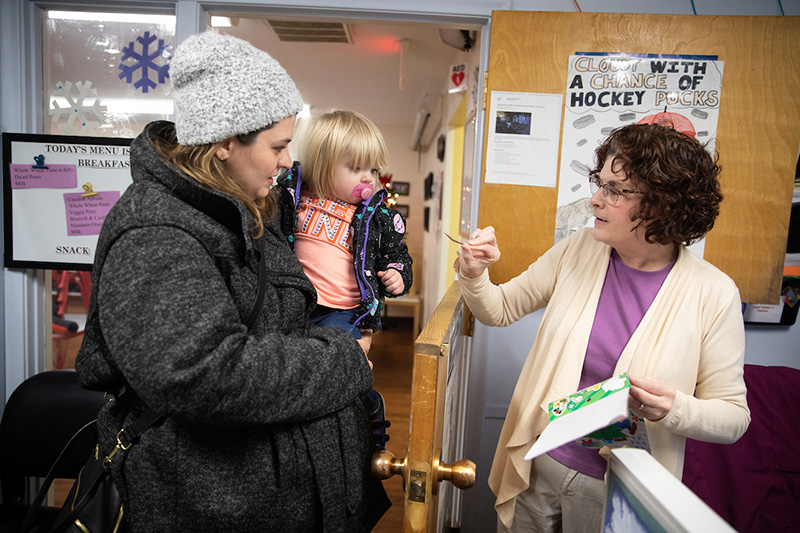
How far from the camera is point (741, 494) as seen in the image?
1693 mm

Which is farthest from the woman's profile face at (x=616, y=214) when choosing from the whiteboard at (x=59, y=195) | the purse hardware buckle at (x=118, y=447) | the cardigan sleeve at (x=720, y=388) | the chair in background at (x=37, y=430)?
the whiteboard at (x=59, y=195)

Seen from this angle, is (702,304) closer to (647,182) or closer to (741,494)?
(647,182)

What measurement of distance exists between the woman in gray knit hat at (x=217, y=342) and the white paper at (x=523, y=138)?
3.66 feet

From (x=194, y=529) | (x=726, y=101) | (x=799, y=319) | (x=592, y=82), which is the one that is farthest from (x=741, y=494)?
(x=194, y=529)

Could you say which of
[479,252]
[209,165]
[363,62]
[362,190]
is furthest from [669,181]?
[363,62]

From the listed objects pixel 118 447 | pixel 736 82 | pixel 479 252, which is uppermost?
pixel 736 82

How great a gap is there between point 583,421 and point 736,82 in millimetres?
1722

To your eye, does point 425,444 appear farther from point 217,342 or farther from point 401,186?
point 401,186

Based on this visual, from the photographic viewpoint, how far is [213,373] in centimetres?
72

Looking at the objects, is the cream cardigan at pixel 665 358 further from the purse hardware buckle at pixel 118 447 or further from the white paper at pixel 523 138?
the purse hardware buckle at pixel 118 447

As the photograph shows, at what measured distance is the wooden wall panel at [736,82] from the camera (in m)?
1.76

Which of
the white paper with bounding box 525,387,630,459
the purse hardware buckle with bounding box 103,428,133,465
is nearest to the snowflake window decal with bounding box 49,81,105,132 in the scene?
the purse hardware buckle with bounding box 103,428,133,465

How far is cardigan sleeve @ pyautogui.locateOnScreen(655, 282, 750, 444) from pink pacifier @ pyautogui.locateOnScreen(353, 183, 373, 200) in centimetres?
93

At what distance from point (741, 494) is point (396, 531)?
1.47 meters
